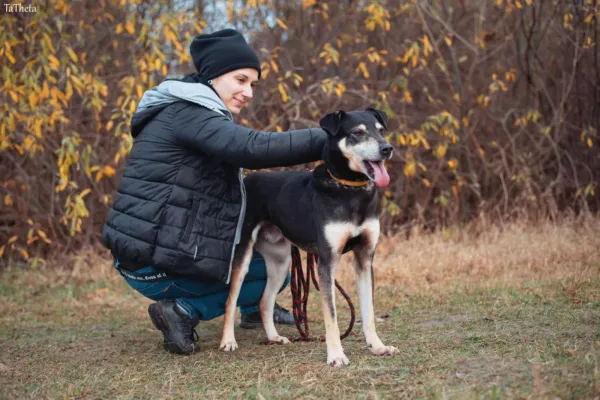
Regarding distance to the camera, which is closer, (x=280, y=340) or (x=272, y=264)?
(x=280, y=340)

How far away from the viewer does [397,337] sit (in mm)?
4004

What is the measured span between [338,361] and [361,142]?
1160 mm

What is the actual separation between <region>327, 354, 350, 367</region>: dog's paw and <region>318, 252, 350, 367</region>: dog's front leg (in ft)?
0.06

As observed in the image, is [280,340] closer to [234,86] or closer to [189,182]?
[189,182]

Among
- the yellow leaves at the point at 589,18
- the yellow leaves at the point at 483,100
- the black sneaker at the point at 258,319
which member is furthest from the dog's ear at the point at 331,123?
the yellow leaves at the point at 483,100

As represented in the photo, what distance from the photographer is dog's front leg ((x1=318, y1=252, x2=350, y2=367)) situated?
11.2 ft

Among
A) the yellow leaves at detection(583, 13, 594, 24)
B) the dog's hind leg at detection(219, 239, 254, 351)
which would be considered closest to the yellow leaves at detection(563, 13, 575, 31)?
the yellow leaves at detection(583, 13, 594, 24)

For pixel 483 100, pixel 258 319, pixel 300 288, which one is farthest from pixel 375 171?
pixel 483 100

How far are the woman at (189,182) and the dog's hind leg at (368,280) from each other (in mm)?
547

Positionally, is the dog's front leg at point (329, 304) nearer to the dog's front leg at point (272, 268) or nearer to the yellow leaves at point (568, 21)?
the dog's front leg at point (272, 268)

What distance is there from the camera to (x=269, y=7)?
307 inches

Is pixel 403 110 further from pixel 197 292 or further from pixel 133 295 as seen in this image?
pixel 197 292

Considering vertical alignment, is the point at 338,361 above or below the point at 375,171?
below

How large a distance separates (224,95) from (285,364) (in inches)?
67.6
